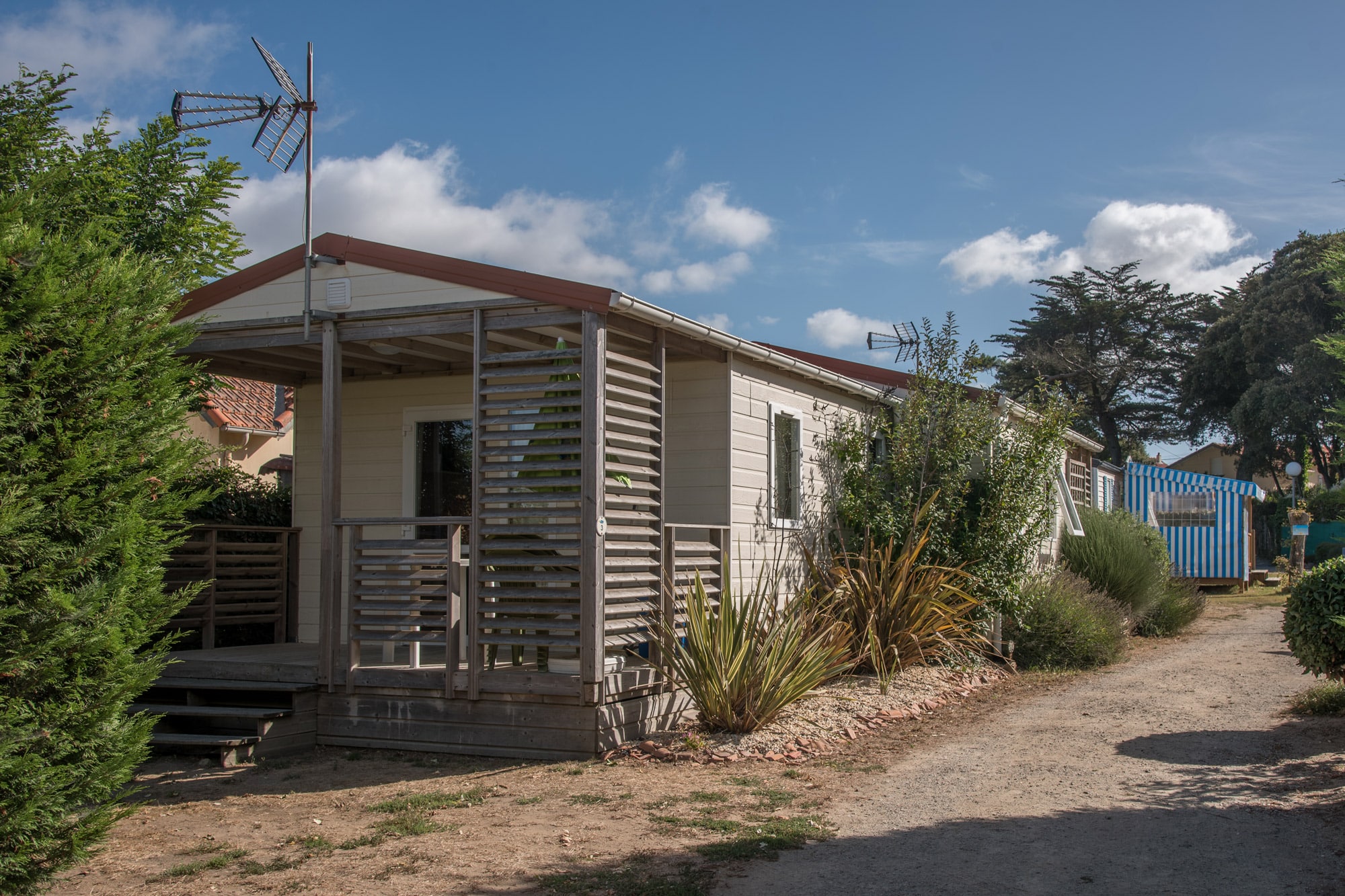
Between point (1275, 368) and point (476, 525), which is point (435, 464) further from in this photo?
point (1275, 368)

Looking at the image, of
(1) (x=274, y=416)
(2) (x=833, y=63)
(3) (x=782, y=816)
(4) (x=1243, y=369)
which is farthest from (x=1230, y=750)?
(4) (x=1243, y=369)

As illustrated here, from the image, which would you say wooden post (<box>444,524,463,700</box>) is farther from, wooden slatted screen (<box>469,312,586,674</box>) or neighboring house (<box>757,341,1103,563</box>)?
neighboring house (<box>757,341,1103,563</box>)

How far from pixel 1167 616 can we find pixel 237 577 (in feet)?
36.2

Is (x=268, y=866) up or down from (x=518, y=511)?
down

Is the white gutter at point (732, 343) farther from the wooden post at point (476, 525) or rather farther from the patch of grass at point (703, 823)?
the patch of grass at point (703, 823)

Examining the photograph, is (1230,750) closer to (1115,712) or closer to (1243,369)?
(1115,712)

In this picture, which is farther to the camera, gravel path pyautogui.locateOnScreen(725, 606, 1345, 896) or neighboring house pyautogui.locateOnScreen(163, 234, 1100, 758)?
neighboring house pyautogui.locateOnScreen(163, 234, 1100, 758)

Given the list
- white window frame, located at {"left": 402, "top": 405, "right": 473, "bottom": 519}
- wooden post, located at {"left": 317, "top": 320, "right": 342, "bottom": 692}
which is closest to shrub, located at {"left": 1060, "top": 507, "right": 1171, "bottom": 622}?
white window frame, located at {"left": 402, "top": 405, "right": 473, "bottom": 519}

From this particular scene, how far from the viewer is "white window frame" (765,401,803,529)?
966 cm

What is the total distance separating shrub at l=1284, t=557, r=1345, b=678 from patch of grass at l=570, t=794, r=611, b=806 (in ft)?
15.5

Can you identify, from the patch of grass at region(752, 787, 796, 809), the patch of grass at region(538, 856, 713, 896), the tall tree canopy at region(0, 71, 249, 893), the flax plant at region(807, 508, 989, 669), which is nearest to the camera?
the tall tree canopy at region(0, 71, 249, 893)

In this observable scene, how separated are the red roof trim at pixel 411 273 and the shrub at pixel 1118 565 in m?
9.00

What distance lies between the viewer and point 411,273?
25.5 feet

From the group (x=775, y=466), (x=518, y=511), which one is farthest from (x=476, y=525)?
(x=775, y=466)
